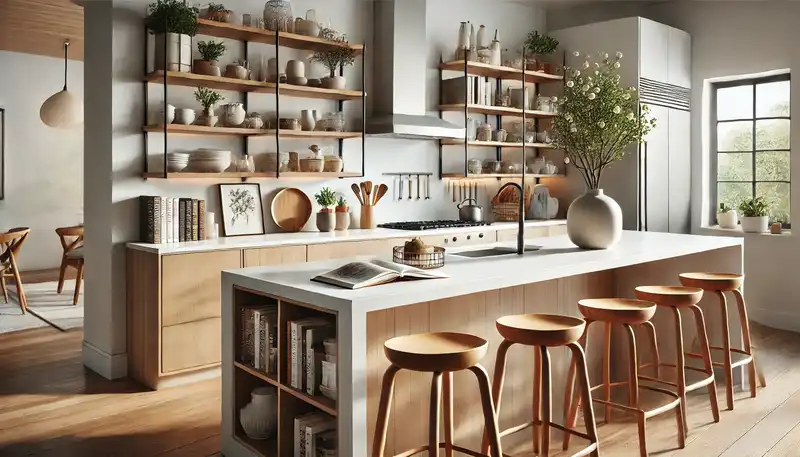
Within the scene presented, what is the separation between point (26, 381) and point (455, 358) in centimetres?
323

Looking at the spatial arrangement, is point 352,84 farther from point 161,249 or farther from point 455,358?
point 455,358

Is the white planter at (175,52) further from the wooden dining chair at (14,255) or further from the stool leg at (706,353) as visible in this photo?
the stool leg at (706,353)

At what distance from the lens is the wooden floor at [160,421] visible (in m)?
3.17

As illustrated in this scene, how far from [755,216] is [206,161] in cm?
460

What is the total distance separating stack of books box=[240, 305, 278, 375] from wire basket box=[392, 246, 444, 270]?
58 cm

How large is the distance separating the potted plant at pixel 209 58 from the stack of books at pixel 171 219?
846 mm

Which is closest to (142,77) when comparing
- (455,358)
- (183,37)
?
(183,37)

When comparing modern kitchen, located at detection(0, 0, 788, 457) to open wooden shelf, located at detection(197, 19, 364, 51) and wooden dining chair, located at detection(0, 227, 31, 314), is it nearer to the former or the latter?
open wooden shelf, located at detection(197, 19, 364, 51)

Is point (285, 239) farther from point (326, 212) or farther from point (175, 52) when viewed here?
point (175, 52)

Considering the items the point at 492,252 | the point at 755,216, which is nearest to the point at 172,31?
the point at 492,252

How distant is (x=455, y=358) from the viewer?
223 centimetres

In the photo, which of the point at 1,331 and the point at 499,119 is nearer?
the point at 1,331

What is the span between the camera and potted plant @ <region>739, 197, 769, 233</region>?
5.97m

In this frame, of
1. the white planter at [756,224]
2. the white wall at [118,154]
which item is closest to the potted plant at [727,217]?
the white planter at [756,224]
